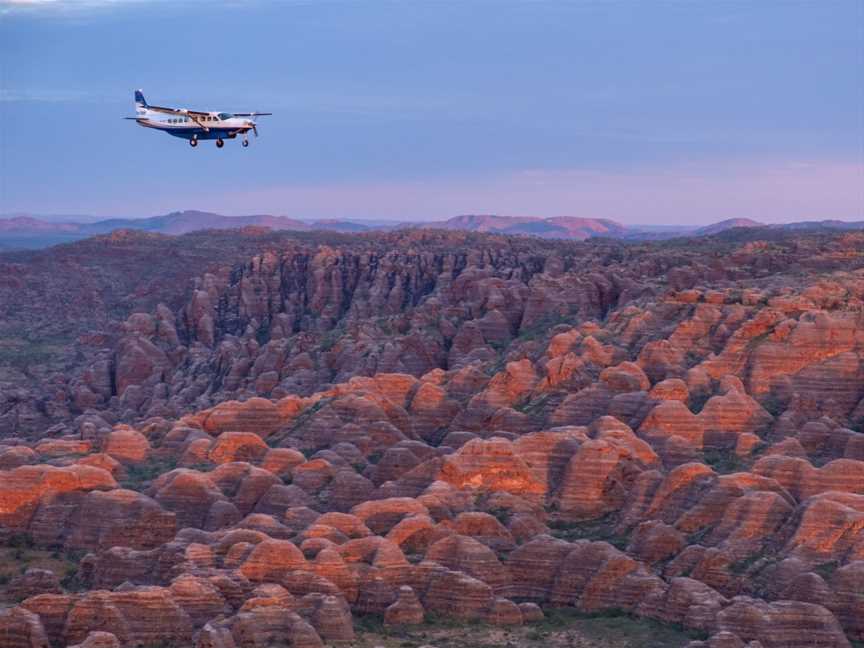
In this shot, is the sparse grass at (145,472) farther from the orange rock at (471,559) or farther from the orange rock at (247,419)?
the orange rock at (471,559)

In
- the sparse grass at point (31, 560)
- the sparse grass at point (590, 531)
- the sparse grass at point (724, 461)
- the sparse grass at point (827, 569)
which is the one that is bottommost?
the sparse grass at point (31, 560)

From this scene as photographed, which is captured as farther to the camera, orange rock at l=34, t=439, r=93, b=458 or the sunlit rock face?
orange rock at l=34, t=439, r=93, b=458

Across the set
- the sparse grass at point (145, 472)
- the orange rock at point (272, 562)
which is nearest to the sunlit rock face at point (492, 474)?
the orange rock at point (272, 562)

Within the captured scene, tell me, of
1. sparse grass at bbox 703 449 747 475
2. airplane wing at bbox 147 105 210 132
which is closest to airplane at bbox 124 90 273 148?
airplane wing at bbox 147 105 210 132

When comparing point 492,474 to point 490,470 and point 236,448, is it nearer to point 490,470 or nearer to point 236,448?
point 490,470

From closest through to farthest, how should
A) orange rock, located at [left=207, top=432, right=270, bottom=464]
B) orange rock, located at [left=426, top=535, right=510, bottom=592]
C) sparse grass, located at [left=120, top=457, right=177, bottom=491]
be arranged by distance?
orange rock, located at [left=426, top=535, right=510, bottom=592]
sparse grass, located at [left=120, top=457, right=177, bottom=491]
orange rock, located at [left=207, top=432, right=270, bottom=464]

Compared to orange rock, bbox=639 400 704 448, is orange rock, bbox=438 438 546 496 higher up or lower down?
lower down

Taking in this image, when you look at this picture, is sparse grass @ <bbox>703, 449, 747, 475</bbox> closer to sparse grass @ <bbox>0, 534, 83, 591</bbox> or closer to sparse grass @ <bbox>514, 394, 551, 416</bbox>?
sparse grass @ <bbox>514, 394, 551, 416</bbox>

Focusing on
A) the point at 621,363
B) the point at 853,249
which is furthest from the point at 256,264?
the point at 621,363

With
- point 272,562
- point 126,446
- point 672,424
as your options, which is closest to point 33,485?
point 126,446
